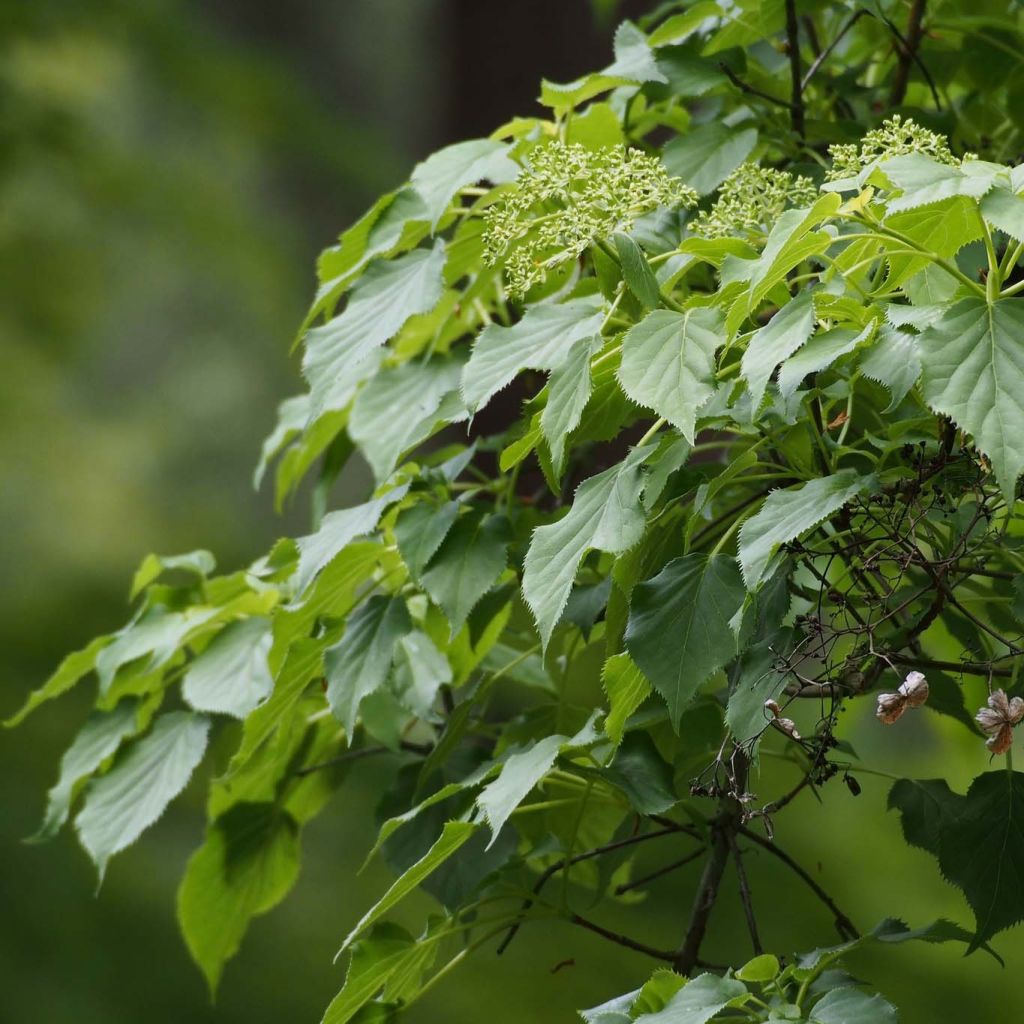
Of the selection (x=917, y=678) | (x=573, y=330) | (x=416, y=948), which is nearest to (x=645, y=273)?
(x=573, y=330)

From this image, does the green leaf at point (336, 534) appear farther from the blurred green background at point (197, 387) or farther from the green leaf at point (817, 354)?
the blurred green background at point (197, 387)

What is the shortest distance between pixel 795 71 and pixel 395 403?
0.24 m

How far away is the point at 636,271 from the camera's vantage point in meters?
0.44

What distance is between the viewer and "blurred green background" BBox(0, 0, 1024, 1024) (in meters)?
1.56

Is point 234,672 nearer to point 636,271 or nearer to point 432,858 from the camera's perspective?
point 432,858

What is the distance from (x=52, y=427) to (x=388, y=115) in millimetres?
690

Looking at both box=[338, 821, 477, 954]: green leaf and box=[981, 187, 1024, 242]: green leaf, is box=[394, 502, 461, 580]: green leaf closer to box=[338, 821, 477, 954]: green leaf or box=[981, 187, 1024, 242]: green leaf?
box=[338, 821, 477, 954]: green leaf

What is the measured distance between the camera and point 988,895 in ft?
1.50

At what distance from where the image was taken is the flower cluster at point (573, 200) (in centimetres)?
44

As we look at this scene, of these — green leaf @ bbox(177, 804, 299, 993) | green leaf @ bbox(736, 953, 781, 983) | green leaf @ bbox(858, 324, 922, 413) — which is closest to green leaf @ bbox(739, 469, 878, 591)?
green leaf @ bbox(858, 324, 922, 413)

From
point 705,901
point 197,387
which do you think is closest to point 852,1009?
point 705,901

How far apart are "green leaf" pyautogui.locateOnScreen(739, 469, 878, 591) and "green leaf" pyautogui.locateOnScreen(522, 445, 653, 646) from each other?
0.12 feet

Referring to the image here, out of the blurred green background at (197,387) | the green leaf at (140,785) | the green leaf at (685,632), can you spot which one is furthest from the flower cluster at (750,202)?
the blurred green background at (197,387)

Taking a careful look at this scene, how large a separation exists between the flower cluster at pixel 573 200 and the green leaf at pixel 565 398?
29 mm
